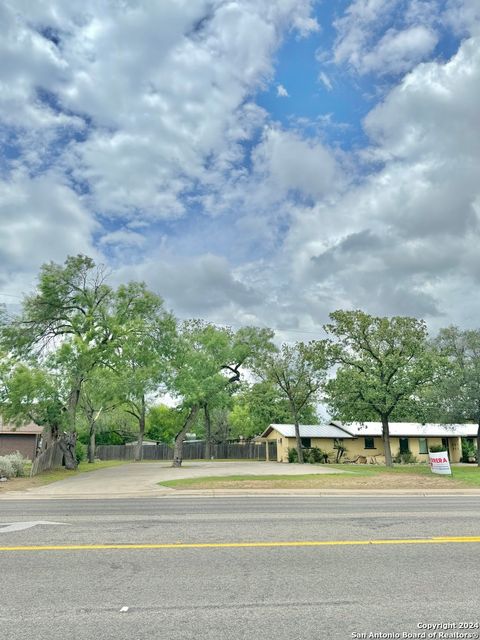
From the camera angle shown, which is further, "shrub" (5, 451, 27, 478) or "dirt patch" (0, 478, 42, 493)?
"shrub" (5, 451, 27, 478)

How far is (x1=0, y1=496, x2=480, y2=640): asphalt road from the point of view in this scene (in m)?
4.73

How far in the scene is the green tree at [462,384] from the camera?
35.4 m

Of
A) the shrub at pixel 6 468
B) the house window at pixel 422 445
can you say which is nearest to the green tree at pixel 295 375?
the house window at pixel 422 445

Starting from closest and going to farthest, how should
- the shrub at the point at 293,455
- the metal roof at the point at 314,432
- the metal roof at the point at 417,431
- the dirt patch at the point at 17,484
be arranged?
the dirt patch at the point at 17,484
the shrub at the point at 293,455
the metal roof at the point at 314,432
the metal roof at the point at 417,431

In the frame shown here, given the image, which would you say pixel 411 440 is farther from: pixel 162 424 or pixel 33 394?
pixel 162 424

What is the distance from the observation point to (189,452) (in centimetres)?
6631

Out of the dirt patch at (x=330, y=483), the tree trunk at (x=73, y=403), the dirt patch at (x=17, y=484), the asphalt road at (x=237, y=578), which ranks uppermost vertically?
the tree trunk at (x=73, y=403)

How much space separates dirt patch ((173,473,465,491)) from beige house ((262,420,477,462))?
26319 mm

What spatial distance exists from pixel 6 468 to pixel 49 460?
300 inches

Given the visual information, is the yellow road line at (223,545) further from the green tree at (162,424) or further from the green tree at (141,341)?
the green tree at (162,424)

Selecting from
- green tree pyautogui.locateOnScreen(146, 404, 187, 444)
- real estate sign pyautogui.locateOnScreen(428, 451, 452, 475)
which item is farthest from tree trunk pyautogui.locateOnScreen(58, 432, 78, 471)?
green tree pyautogui.locateOnScreen(146, 404, 187, 444)

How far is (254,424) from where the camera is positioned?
70.1 meters

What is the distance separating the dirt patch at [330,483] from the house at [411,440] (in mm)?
27651

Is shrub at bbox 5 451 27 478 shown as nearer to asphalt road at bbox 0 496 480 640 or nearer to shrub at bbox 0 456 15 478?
shrub at bbox 0 456 15 478
